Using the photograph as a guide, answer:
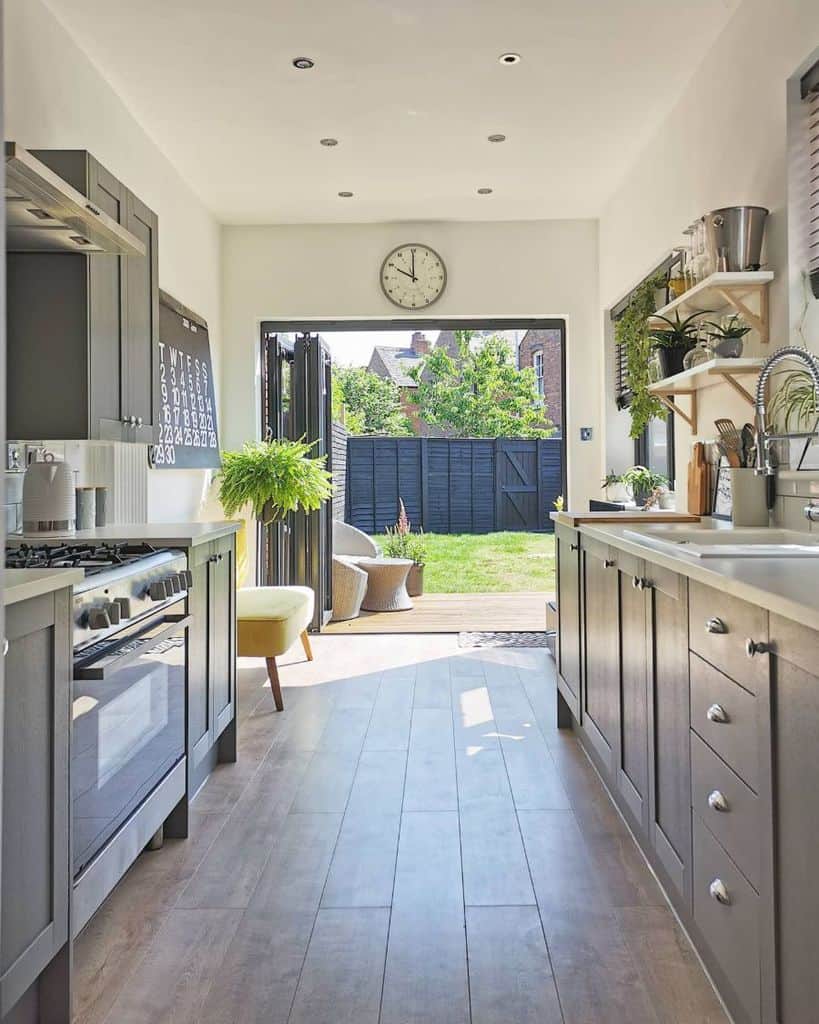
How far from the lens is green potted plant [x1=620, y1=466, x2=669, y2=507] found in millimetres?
4304

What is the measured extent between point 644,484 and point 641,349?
28.0 inches

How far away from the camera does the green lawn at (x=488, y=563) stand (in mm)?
8086

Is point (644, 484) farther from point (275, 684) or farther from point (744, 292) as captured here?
point (275, 684)

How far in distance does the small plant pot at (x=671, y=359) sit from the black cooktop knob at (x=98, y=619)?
2469 millimetres

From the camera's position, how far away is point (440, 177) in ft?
16.0

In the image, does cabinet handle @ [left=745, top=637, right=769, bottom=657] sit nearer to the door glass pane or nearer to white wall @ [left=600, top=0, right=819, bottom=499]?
white wall @ [left=600, top=0, right=819, bottom=499]

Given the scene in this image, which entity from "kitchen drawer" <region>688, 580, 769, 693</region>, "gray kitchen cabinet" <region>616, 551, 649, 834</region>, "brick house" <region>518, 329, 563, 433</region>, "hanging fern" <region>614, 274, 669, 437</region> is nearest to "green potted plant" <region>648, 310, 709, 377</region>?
"hanging fern" <region>614, 274, 669, 437</region>

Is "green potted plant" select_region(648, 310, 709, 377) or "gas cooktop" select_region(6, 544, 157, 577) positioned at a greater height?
"green potted plant" select_region(648, 310, 709, 377)

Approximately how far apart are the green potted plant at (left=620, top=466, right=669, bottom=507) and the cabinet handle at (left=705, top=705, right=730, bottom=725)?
2.67m

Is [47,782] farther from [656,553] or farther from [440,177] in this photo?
[440,177]

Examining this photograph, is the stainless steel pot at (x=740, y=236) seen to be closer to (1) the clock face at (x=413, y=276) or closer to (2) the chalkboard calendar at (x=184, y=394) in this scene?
(2) the chalkboard calendar at (x=184, y=394)

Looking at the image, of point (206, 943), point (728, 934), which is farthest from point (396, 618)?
point (728, 934)

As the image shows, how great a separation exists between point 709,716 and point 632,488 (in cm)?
321

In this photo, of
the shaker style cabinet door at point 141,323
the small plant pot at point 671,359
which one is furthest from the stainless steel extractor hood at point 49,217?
the small plant pot at point 671,359
